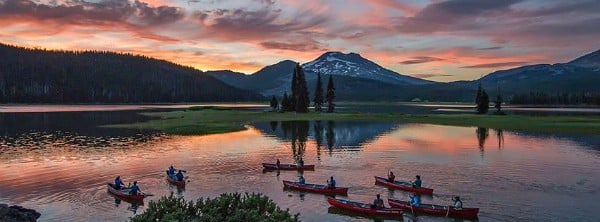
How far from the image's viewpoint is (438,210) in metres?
37.1

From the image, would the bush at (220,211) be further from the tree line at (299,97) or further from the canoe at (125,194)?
the tree line at (299,97)

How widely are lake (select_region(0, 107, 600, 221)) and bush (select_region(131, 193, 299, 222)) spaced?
1537 cm

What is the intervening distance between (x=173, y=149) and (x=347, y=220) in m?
43.2

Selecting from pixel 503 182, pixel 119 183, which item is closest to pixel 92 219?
pixel 119 183

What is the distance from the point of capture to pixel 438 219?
1435 inches

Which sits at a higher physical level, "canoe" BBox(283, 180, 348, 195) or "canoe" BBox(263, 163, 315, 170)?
"canoe" BBox(263, 163, 315, 170)

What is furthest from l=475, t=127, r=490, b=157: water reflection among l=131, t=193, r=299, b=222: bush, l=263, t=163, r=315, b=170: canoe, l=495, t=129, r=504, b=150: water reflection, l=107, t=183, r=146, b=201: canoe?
l=131, t=193, r=299, b=222: bush

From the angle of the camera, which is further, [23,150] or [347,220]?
[23,150]

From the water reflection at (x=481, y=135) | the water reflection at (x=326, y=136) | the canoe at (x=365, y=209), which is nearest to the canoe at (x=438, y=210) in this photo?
the canoe at (x=365, y=209)

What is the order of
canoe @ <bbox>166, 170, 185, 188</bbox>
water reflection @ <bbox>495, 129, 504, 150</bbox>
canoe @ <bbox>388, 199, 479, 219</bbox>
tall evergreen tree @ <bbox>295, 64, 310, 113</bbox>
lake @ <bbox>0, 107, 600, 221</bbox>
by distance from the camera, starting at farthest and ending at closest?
tall evergreen tree @ <bbox>295, 64, 310, 113</bbox>, water reflection @ <bbox>495, 129, 504, 150</bbox>, canoe @ <bbox>166, 170, 185, 188</bbox>, lake @ <bbox>0, 107, 600, 221</bbox>, canoe @ <bbox>388, 199, 479, 219</bbox>

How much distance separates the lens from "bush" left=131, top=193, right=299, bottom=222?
778 inches

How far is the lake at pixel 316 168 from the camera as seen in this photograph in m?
39.5

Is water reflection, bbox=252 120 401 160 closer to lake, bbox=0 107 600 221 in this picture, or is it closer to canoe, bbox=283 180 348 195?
lake, bbox=0 107 600 221

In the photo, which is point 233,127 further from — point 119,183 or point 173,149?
point 119,183
